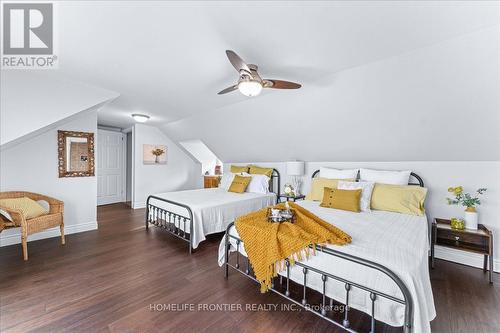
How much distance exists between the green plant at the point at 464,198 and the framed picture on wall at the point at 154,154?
6.29 meters

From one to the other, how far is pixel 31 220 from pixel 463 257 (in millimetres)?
5634

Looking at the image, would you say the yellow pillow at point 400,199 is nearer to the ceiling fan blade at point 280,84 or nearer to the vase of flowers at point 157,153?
the ceiling fan blade at point 280,84

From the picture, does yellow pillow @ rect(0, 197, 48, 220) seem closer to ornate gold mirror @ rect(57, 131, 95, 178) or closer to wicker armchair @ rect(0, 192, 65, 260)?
wicker armchair @ rect(0, 192, 65, 260)

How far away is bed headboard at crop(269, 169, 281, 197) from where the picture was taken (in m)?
4.83

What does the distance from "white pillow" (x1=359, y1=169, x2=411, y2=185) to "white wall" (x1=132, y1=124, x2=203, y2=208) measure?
5043 mm

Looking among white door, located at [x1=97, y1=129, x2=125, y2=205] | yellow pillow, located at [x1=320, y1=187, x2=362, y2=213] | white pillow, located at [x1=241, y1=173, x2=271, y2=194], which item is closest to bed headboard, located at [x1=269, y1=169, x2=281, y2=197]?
white pillow, located at [x1=241, y1=173, x2=271, y2=194]

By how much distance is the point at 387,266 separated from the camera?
142 centimetres

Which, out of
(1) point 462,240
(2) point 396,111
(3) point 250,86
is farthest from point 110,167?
(1) point 462,240

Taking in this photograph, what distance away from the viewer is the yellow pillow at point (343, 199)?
9.27 ft

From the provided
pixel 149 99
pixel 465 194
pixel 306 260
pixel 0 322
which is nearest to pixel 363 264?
pixel 306 260

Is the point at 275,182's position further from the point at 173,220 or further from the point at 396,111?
the point at 396,111

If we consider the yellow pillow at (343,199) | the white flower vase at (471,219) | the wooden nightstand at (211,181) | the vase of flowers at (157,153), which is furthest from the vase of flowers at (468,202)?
the vase of flowers at (157,153)

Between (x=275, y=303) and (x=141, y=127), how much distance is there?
18.1ft

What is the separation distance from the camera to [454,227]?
8.77 ft
